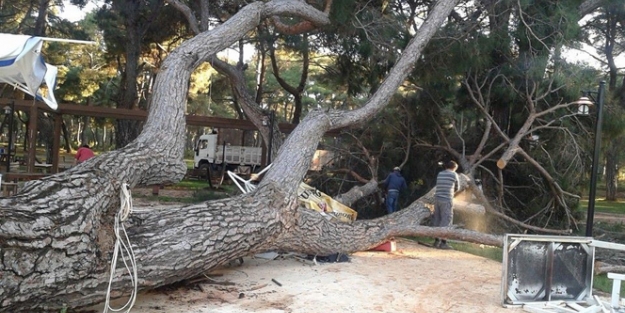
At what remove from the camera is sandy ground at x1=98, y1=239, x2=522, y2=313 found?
210 inches

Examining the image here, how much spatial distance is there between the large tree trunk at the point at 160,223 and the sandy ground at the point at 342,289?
0.97ft

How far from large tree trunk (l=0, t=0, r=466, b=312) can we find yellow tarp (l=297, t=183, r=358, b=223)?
555mm

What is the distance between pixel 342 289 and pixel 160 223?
2.08m

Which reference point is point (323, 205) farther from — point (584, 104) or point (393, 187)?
point (584, 104)

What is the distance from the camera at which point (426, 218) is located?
10227 mm

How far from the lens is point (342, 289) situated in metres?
6.10

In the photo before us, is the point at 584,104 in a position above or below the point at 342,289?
above

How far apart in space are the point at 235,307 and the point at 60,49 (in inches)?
1054

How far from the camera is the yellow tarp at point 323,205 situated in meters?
8.45

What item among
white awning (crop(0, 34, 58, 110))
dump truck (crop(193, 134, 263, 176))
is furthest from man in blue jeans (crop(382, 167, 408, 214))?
dump truck (crop(193, 134, 263, 176))

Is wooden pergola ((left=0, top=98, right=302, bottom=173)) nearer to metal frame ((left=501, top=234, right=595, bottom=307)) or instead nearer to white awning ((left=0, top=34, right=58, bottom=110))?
white awning ((left=0, top=34, right=58, bottom=110))

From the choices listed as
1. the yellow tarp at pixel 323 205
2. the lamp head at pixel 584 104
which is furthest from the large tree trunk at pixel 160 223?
the lamp head at pixel 584 104

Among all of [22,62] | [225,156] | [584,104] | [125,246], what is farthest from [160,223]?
[225,156]

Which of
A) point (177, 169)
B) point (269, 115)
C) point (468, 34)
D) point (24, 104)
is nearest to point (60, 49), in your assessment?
point (24, 104)
